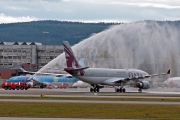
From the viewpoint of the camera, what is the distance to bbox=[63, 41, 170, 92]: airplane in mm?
104125

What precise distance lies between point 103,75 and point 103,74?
0.18 metres

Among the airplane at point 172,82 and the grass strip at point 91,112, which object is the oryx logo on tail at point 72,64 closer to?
the airplane at point 172,82

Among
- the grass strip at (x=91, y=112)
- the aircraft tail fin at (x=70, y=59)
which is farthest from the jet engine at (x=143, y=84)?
the grass strip at (x=91, y=112)

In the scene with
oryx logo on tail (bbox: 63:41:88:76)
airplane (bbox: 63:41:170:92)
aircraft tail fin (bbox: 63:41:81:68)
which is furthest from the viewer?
airplane (bbox: 63:41:170:92)

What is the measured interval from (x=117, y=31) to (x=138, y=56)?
734 cm

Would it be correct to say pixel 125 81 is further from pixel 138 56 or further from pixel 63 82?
pixel 63 82

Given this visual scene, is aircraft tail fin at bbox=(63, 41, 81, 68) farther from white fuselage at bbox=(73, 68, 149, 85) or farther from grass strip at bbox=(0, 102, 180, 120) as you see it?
grass strip at bbox=(0, 102, 180, 120)

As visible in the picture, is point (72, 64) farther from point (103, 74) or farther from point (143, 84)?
point (143, 84)

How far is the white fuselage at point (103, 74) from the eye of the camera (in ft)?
348

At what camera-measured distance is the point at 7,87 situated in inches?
5074

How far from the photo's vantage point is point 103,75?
357ft

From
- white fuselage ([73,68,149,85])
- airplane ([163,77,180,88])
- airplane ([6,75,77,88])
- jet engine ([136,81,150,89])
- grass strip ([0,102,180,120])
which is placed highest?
airplane ([6,75,77,88])

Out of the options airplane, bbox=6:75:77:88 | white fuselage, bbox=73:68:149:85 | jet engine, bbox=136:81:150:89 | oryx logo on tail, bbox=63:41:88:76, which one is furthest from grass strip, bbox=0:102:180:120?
airplane, bbox=6:75:77:88

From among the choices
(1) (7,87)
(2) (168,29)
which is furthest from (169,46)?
(1) (7,87)
